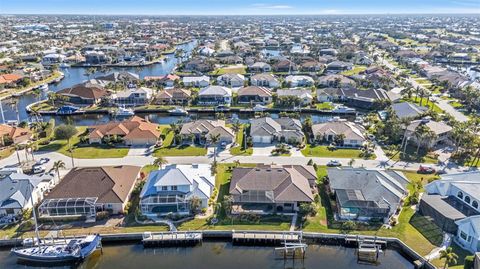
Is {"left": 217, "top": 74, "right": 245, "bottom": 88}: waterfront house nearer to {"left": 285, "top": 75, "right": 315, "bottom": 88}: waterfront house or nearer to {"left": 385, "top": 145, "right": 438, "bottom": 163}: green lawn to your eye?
{"left": 285, "top": 75, "right": 315, "bottom": 88}: waterfront house

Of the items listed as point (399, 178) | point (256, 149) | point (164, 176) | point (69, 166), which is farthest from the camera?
point (256, 149)

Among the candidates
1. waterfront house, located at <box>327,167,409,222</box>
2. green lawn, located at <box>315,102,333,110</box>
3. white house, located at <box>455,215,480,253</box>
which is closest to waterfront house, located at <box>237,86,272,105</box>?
green lawn, located at <box>315,102,333,110</box>

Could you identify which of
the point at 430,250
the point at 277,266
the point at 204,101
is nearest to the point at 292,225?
the point at 277,266

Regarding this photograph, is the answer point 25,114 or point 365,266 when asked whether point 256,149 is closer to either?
point 365,266

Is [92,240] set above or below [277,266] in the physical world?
above

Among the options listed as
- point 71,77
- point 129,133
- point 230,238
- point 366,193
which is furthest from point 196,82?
point 230,238

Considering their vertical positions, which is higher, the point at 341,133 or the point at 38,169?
the point at 341,133

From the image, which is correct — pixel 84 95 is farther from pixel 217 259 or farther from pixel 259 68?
pixel 217 259
